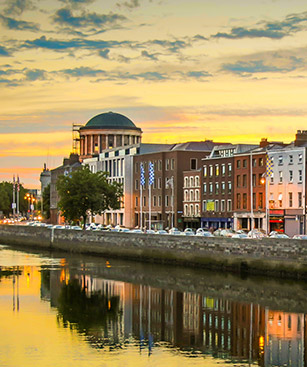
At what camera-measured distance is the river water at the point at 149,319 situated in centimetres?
4203

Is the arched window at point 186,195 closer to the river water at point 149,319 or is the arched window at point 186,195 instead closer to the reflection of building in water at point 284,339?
the river water at point 149,319

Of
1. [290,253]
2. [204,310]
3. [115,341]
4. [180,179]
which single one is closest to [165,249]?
[290,253]

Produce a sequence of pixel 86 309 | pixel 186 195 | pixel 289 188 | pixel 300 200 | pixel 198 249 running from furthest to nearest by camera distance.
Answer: pixel 186 195, pixel 289 188, pixel 300 200, pixel 198 249, pixel 86 309

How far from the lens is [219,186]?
11844 cm

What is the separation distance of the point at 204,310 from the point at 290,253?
11454 millimetres

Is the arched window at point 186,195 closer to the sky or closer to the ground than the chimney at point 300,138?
closer to the ground

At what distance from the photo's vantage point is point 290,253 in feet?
213

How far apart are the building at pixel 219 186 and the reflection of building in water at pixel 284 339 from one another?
61844 mm

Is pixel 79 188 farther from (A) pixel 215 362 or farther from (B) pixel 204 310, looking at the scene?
(A) pixel 215 362

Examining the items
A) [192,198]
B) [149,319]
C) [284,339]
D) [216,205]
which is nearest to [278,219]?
[216,205]

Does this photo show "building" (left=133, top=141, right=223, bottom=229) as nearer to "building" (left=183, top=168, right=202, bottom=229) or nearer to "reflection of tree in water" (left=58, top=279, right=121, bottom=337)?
"building" (left=183, top=168, right=202, bottom=229)

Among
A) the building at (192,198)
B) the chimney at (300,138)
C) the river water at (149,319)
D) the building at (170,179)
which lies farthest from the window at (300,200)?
the river water at (149,319)

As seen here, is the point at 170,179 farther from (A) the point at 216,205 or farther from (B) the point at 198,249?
(B) the point at 198,249

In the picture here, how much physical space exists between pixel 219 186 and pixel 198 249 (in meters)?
42.0
